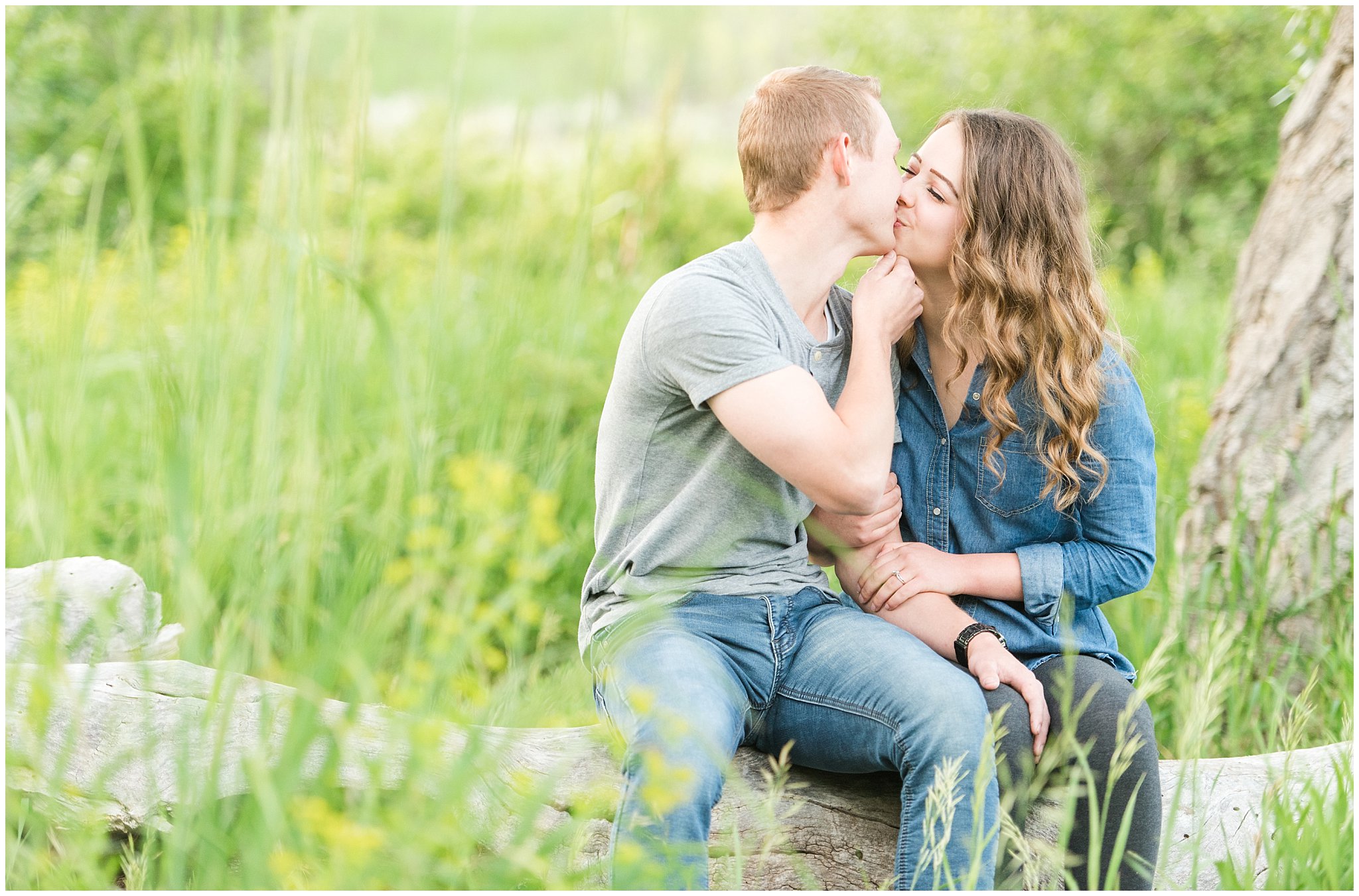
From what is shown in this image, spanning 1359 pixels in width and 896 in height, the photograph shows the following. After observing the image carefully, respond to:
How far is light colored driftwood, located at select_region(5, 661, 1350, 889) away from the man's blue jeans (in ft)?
0.23

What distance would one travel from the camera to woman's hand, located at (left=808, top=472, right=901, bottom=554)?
1924 mm

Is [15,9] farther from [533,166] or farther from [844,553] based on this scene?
[844,553]

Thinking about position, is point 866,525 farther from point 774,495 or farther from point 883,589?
point 774,495

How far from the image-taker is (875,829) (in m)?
1.79

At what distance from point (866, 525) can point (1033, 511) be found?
327 millimetres

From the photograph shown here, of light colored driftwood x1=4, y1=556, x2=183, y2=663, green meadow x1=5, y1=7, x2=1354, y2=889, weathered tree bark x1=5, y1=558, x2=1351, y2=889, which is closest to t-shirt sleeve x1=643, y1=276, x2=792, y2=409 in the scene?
green meadow x1=5, y1=7, x2=1354, y2=889

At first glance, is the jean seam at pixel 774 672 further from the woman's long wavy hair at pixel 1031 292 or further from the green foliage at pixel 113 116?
the green foliage at pixel 113 116

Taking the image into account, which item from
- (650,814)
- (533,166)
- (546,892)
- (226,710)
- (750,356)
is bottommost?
(650,814)

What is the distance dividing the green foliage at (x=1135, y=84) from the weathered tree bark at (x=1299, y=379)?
6.27 metres

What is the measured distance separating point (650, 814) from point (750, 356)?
2.26 feet

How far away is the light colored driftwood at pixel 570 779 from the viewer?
1.47 m

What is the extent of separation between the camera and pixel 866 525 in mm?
1922

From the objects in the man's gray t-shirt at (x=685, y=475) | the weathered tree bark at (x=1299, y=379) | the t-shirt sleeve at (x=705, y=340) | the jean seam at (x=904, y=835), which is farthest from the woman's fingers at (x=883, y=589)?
the weathered tree bark at (x=1299, y=379)

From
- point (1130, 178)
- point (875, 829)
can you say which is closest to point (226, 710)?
point (875, 829)
